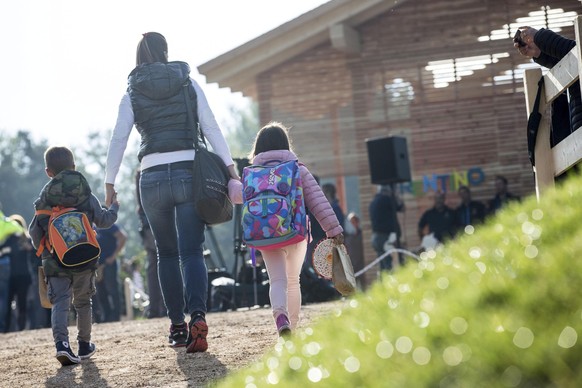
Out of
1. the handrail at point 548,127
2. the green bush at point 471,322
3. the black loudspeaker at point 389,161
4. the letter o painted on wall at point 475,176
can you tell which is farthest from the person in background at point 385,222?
the green bush at point 471,322

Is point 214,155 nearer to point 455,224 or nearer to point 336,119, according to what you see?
point 455,224

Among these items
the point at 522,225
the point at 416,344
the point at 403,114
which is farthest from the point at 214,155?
the point at 403,114

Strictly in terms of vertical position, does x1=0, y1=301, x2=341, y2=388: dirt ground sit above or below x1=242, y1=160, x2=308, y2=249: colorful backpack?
below

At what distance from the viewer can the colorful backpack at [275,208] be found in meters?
7.73

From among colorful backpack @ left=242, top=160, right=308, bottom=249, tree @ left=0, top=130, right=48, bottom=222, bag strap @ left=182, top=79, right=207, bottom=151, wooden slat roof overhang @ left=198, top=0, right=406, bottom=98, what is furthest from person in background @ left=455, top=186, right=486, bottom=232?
tree @ left=0, top=130, right=48, bottom=222

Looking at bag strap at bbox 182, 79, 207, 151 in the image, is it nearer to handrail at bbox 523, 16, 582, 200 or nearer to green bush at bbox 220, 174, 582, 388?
handrail at bbox 523, 16, 582, 200

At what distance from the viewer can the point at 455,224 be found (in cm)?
1998

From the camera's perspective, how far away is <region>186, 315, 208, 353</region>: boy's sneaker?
8.02m

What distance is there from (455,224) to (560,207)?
15.9m

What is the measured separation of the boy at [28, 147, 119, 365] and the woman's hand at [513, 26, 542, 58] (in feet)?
9.72

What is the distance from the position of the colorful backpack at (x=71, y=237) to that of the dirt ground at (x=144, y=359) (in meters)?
0.74

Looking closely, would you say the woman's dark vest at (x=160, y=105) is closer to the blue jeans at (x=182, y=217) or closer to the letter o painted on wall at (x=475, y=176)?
the blue jeans at (x=182, y=217)

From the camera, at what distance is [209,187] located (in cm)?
805

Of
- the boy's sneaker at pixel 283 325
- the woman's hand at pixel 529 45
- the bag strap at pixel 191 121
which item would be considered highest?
the woman's hand at pixel 529 45
